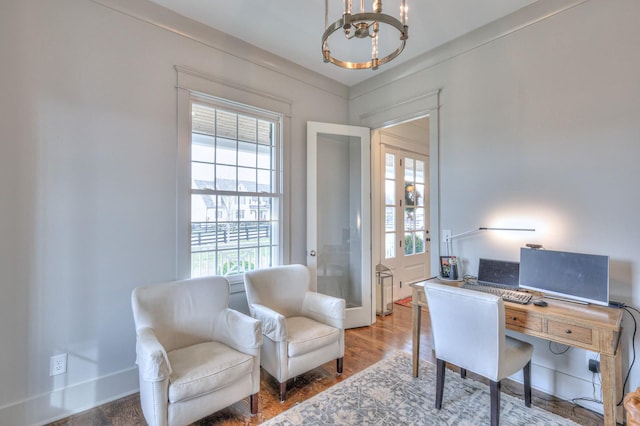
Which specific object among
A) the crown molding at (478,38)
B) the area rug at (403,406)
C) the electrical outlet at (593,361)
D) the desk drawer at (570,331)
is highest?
the crown molding at (478,38)

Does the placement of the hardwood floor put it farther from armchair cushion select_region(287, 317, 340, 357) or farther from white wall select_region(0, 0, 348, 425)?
armchair cushion select_region(287, 317, 340, 357)

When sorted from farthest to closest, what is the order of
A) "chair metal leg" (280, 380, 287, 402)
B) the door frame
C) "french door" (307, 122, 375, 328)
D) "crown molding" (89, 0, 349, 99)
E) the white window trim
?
"french door" (307, 122, 375, 328)
the door frame
the white window trim
"crown molding" (89, 0, 349, 99)
"chair metal leg" (280, 380, 287, 402)

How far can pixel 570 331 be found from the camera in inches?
67.0

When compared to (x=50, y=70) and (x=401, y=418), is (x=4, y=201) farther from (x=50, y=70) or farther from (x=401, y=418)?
(x=401, y=418)

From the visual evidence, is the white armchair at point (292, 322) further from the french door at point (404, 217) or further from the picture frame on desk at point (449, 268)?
the french door at point (404, 217)

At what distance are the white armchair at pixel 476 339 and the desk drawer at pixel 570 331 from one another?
25 centimetres

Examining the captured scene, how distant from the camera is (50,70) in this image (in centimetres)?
192

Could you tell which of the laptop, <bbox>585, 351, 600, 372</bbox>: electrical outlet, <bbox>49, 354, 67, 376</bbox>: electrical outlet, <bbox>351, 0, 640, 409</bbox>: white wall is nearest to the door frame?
<bbox>351, 0, 640, 409</bbox>: white wall

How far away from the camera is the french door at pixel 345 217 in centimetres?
341

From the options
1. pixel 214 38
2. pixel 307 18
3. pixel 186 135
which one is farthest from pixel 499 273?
pixel 214 38

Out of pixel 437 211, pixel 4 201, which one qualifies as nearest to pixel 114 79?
pixel 4 201

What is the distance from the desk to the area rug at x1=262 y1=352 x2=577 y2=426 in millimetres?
460

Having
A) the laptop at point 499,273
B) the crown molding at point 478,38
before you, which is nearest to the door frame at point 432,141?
the crown molding at point 478,38

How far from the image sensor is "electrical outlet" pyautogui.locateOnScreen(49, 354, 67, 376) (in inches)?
75.0
